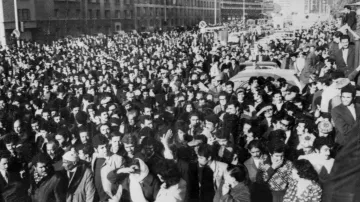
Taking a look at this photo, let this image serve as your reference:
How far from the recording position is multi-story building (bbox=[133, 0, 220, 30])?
206ft

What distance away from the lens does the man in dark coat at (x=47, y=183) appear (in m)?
4.67

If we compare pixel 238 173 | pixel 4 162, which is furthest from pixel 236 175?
pixel 4 162

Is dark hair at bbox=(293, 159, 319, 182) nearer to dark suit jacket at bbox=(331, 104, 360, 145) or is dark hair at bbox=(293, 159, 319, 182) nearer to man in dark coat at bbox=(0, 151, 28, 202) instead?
dark suit jacket at bbox=(331, 104, 360, 145)

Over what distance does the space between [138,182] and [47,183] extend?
1.00 m

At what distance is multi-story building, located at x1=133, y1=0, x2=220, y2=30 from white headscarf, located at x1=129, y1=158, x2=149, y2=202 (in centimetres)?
4881

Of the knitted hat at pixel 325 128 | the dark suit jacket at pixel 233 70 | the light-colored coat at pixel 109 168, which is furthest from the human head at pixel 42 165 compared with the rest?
the dark suit jacket at pixel 233 70

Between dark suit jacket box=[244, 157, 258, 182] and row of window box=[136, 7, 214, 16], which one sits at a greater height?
row of window box=[136, 7, 214, 16]

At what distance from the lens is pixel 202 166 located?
17.5 feet

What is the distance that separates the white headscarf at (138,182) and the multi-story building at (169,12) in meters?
48.8

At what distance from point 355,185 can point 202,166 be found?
416 centimetres

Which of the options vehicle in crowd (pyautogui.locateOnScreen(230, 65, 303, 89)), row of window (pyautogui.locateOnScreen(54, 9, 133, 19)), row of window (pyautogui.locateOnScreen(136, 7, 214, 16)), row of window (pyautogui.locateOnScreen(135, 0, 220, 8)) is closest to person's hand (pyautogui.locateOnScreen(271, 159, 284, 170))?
vehicle in crowd (pyautogui.locateOnScreen(230, 65, 303, 89))

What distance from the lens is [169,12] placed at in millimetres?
72125

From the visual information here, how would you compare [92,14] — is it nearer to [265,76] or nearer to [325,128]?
[265,76]

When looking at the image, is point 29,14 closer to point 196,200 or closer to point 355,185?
point 196,200
